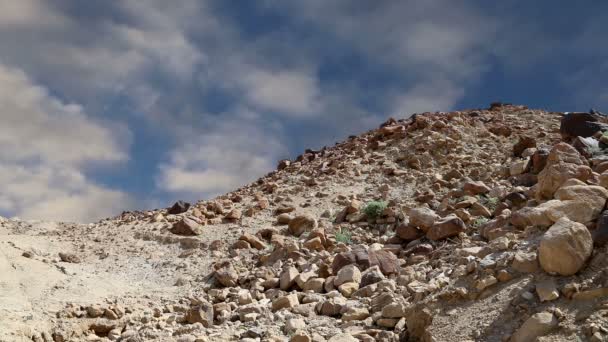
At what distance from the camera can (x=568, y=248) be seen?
4.34 metres

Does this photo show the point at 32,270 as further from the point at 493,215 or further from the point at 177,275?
the point at 493,215

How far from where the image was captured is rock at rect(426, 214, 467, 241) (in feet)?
25.5

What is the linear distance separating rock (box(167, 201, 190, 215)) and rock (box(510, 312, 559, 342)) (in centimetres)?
926

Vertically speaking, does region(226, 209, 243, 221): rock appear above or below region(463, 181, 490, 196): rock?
above

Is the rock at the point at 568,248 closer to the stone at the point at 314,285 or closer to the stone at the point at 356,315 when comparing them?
the stone at the point at 356,315

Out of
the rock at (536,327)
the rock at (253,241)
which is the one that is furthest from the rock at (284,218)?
the rock at (536,327)

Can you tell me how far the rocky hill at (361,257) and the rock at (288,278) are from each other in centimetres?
2

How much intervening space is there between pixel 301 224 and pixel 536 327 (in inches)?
248

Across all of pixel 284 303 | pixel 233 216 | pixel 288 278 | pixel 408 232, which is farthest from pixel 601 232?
pixel 233 216

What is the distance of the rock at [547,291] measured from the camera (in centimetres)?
418

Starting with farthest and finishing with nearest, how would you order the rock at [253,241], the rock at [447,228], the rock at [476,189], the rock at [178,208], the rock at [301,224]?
1. the rock at [178,208]
2. the rock at [301,224]
3. the rock at [476,189]
4. the rock at [253,241]
5. the rock at [447,228]

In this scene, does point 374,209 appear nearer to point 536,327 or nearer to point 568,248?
point 568,248

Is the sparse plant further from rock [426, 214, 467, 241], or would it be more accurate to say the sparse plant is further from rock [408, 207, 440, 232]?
rock [408, 207, 440, 232]

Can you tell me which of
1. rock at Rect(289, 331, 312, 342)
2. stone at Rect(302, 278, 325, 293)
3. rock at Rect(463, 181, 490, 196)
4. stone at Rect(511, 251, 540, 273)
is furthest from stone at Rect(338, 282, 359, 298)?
rock at Rect(463, 181, 490, 196)
